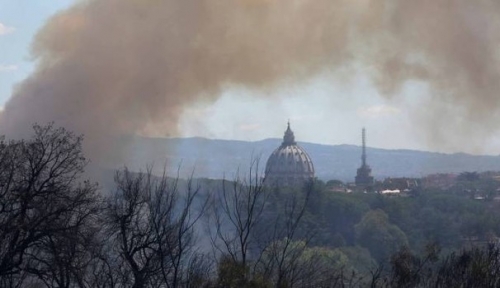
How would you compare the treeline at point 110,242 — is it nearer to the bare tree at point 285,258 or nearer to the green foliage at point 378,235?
the bare tree at point 285,258

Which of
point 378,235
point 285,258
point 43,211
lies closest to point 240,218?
point 43,211

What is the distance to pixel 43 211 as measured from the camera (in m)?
21.8

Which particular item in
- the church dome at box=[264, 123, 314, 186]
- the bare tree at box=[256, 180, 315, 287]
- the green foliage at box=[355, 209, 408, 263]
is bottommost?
the green foliage at box=[355, 209, 408, 263]

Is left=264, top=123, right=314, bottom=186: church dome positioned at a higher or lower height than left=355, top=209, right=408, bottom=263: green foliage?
higher

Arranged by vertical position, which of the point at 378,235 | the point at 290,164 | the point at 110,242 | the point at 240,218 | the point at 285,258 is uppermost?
the point at 290,164

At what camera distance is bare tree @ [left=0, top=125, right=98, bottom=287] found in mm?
21219

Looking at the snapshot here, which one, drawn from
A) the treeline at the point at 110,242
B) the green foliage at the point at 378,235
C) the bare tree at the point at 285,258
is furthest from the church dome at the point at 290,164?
the treeline at the point at 110,242

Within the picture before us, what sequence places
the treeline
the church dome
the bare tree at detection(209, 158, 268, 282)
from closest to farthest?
the bare tree at detection(209, 158, 268, 282), the treeline, the church dome

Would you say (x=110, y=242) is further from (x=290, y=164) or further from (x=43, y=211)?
(x=290, y=164)

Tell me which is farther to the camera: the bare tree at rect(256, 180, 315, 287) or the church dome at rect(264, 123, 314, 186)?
the church dome at rect(264, 123, 314, 186)

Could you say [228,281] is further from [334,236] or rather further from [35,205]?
[334,236]

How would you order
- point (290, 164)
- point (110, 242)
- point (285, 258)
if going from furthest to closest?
point (290, 164), point (285, 258), point (110, 242)

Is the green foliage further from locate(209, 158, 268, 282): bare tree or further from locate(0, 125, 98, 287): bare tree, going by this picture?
locate(0, 125, 98, 287): bare tree

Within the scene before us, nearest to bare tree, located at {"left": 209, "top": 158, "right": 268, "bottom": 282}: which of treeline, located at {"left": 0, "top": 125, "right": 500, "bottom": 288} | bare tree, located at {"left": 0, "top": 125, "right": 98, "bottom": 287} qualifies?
treeline, located at {"left": 0, "top": 125, "right": 500, "bottom": 288}
